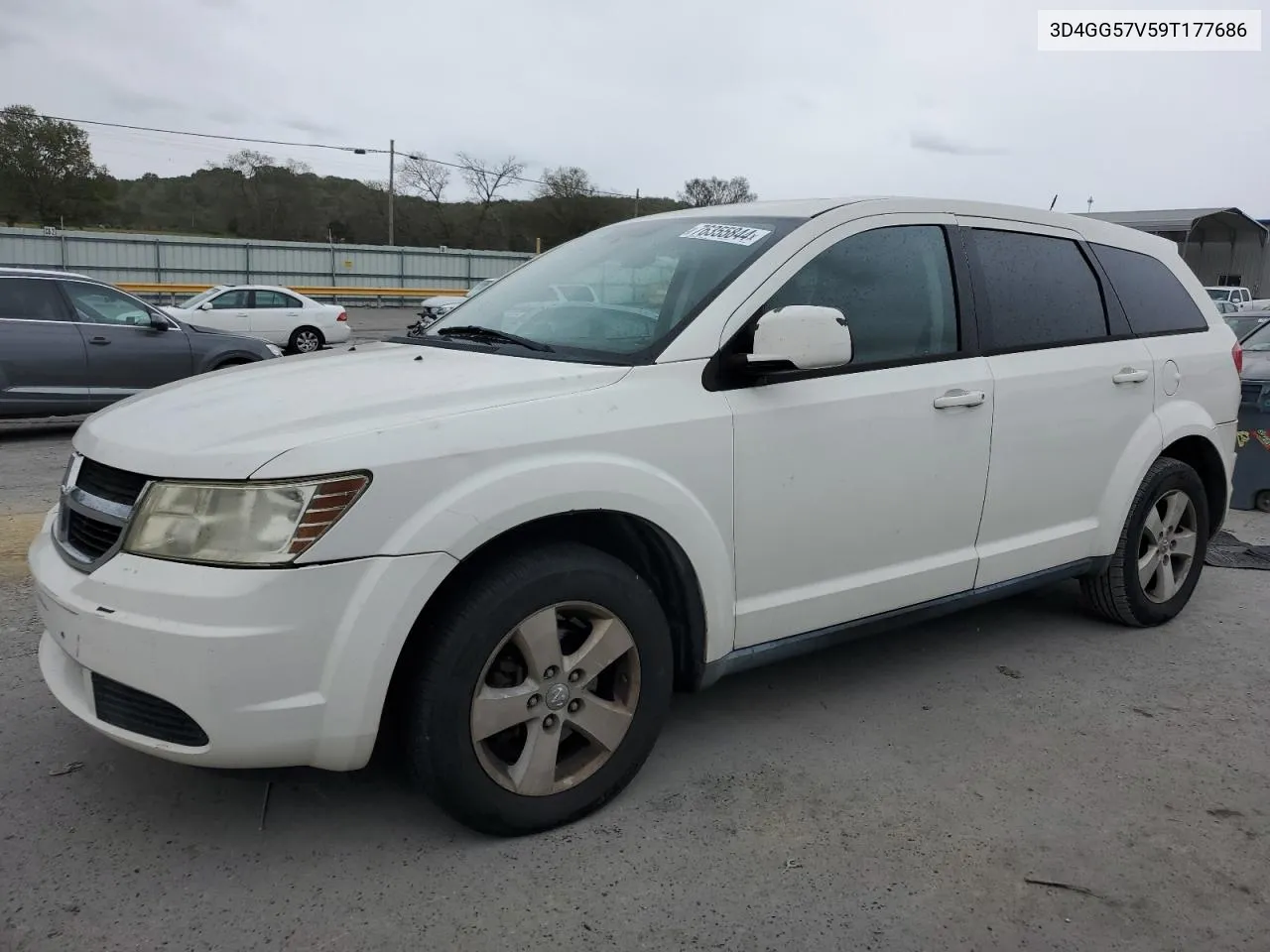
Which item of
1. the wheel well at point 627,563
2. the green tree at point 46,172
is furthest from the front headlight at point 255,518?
the green tree at point 46,172

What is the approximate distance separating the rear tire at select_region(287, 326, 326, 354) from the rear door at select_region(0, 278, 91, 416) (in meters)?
11.8

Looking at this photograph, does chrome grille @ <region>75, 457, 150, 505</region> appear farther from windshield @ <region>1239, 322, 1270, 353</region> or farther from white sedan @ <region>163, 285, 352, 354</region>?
white sedan @ <region>163, 285, 352, 354</region>

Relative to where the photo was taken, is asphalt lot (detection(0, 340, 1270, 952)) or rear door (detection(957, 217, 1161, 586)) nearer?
asphalt lot (detection(0, 340, 1270, 952))

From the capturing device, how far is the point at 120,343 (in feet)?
31.0

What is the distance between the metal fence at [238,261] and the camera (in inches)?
1288

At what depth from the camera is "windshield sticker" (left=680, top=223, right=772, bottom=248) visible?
10.6 ft

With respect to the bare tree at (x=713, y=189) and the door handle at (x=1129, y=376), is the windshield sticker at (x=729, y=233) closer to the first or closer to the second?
the door handle at (x=1129, y=376)

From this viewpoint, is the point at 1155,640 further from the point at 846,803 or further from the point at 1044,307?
the point at 846,803

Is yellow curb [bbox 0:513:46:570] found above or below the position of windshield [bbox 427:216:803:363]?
below

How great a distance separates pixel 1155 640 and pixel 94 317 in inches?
362

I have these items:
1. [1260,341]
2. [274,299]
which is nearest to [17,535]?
[1260,341]

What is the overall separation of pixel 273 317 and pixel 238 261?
55.5ft

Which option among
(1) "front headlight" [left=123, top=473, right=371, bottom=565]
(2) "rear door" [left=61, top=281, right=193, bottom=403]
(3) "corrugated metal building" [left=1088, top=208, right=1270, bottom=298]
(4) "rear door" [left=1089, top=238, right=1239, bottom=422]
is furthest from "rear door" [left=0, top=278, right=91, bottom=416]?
(3) "corrugated metal building" [left=1088, top=208, right=1270, bottom=298]

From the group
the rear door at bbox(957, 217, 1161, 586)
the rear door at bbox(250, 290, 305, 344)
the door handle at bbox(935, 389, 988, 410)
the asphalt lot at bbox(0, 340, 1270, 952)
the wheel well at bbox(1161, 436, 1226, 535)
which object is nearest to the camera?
the asphalt lot at bbox(0, 340, 1270, 952)
